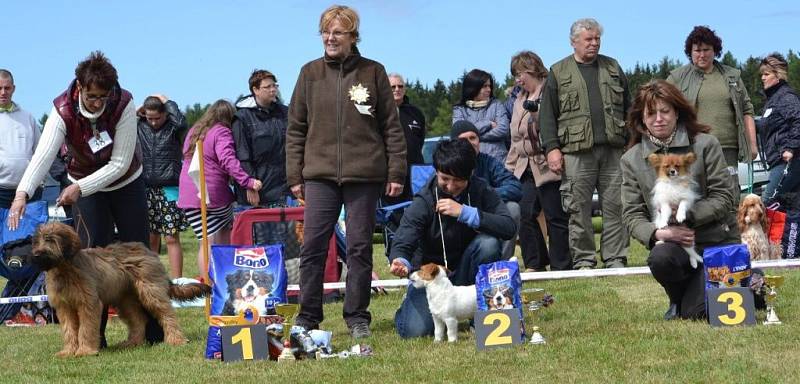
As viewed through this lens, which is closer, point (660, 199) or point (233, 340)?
point (233, 340)

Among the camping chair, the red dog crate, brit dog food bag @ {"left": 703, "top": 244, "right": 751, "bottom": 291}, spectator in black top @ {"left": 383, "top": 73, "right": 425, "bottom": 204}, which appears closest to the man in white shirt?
the camping chair

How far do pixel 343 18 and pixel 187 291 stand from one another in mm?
1785

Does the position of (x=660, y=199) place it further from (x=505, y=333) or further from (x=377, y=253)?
(x=377, y=253)

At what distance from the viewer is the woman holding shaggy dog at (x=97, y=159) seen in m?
5.98

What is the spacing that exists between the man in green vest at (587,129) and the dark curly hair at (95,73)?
3730 millimetres

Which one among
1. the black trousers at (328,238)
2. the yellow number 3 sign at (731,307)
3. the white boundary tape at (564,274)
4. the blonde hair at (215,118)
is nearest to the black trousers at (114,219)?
the black trousers at (328,238)

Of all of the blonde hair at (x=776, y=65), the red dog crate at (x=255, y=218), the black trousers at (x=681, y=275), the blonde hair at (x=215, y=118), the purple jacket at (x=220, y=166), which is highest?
the blonde hair at (x=776, y=65)

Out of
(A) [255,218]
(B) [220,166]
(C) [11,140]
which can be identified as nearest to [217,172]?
(B) [220,166]

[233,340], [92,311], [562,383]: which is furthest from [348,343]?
[562,383]

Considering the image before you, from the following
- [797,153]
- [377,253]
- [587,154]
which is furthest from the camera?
[377,253]

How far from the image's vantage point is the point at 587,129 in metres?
8.45

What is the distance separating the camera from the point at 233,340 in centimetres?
540

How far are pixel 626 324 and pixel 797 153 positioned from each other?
15.6 ft

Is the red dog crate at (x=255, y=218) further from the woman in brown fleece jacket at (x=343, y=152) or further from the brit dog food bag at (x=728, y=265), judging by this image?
the brit dog food bag at (x=728, y=265)
